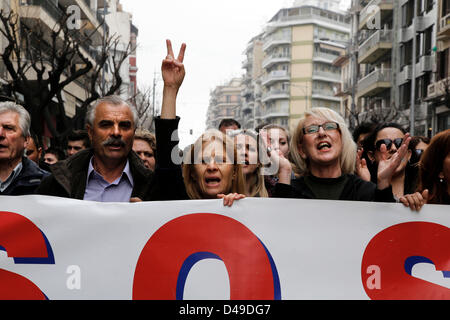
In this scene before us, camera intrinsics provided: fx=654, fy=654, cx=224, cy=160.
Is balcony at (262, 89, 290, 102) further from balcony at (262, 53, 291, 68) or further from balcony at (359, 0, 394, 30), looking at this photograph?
balcony at (359, 0, 394, 30)

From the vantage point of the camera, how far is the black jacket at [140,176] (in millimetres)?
3658

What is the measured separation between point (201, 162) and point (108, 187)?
Result: 0.64 m

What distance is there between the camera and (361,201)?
11.3 feet

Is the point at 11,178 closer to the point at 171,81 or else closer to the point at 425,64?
the point at 171,81

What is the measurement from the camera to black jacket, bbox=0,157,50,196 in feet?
12.9

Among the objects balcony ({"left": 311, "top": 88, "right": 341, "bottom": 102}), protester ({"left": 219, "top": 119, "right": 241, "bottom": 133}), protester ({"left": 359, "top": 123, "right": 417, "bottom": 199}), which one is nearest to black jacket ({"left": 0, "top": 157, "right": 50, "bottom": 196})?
protester ({"left": 359, "top": 123, "right": 417, "bottom": 199})

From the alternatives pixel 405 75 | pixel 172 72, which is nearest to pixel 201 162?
pixel 172 72

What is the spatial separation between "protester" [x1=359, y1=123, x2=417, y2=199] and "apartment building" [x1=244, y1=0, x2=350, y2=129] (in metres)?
84.6

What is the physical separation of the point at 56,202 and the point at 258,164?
4.34 feet

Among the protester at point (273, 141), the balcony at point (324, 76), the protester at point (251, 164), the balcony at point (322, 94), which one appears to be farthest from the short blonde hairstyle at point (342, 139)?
the balcony at point (324, 76)

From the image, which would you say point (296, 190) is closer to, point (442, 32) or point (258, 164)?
point (258, 164)

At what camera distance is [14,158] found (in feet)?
13.0
